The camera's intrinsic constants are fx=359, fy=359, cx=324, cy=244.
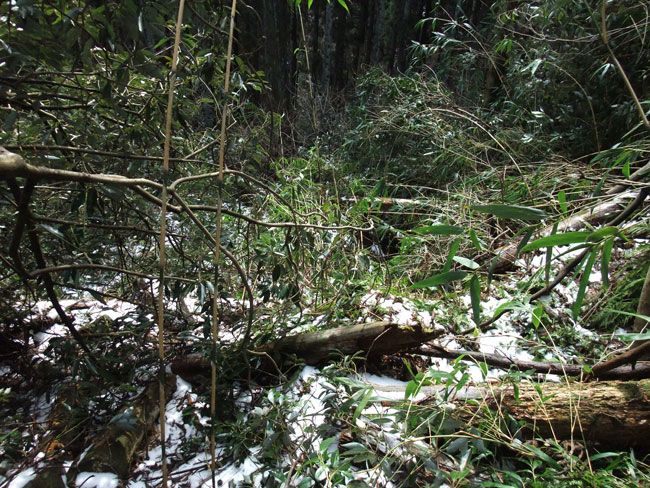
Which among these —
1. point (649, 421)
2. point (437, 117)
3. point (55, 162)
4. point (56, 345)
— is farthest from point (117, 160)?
point (437, 117)

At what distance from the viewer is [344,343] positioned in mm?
1529

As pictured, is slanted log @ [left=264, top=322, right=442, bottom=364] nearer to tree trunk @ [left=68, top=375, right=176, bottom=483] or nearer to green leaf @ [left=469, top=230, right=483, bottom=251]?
tree trunk @ [left=68, top=375, right=176, bottom=483]

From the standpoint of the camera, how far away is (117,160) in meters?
1.41

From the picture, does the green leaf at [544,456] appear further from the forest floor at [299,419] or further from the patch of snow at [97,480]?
the patch of snow at [97,480]

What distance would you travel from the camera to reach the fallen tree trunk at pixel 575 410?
1.14 meters

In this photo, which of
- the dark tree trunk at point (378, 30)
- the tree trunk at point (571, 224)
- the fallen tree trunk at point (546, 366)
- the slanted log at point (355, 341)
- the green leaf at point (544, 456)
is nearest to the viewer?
the green leaf at point (544, 456)

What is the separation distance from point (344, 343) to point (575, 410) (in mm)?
819

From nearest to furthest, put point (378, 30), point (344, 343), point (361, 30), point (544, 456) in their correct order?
point (544, 456) < point (344, 343) < point (378, 30) < point (361, 30)

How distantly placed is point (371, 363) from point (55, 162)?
4.65ft

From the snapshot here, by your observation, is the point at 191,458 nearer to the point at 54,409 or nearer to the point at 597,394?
the point at 54,409

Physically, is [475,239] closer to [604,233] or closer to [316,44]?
[604,233]

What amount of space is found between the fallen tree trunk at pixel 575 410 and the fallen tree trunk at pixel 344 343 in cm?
29

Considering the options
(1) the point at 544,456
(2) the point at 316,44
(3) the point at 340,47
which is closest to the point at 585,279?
(1) the point at 544,456

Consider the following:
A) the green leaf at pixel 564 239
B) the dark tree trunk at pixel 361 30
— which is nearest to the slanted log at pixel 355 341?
the green leaf at pixel 564 239
